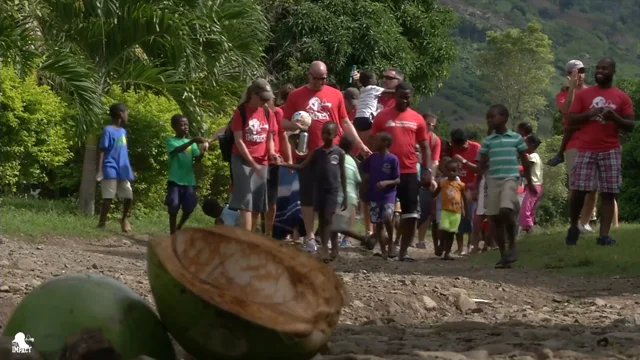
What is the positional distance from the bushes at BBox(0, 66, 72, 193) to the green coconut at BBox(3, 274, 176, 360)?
10.9 m

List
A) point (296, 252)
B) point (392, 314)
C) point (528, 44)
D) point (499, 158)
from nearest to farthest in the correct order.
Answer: point (296, 252), point (392, 314), point (499, 158), point (528, 44)

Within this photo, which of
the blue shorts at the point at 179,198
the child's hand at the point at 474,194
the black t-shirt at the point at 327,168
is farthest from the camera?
the child's hand at the point at 474,194

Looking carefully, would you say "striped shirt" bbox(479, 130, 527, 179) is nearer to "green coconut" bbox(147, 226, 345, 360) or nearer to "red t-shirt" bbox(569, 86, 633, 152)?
"red t-shirt" bbox(569, 86, 633, 152)

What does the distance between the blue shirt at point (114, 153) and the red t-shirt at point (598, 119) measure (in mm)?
5266

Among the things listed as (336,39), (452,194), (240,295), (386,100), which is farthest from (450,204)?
(336,39)

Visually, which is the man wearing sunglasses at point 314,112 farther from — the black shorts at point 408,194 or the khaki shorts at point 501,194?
the khaki shorts at point 501,194

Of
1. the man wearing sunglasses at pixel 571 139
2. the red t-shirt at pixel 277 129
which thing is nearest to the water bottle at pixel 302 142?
the red t-shirt at pixel 277 129

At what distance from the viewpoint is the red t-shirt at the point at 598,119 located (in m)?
12.7

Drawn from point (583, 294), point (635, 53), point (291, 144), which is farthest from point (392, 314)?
point (635, 53)

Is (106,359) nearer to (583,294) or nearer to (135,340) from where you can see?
Answer: (135,340)

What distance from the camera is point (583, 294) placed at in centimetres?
1011

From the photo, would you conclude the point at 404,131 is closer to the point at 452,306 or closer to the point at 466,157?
the point at 466,157

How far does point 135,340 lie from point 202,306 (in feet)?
0.99

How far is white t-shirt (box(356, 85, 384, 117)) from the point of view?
15.9m
